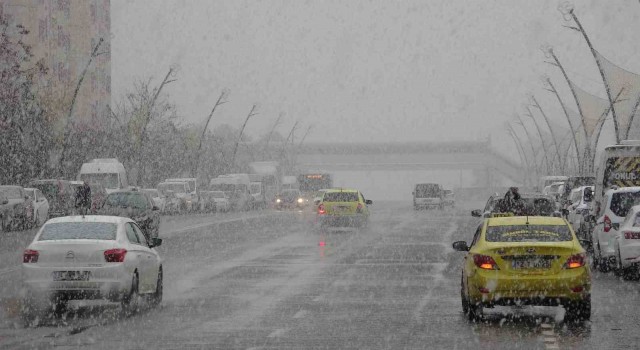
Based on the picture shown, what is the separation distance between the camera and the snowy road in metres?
14.5

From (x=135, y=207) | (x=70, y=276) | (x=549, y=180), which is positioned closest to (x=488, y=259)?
(x=70, y=276)

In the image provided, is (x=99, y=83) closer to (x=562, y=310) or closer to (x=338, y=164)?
(x=338, y=164)

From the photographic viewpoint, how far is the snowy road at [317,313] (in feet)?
47.5

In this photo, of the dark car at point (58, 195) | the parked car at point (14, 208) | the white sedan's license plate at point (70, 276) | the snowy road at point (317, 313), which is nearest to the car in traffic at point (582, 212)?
the snowy road at point (317, 313)

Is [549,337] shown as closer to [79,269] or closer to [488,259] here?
[488,259]

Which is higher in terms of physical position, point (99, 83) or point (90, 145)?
point (99, 83)

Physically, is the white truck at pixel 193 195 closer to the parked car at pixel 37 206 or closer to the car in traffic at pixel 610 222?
the parked car at pixel 37 206

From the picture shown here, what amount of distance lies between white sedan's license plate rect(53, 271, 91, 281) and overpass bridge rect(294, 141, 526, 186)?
142m

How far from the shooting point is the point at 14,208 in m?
48.2

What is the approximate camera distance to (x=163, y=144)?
10506 cm

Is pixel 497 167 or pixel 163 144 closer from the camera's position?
pixel 163 144

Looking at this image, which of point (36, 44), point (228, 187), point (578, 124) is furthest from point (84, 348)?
point (36, 44)

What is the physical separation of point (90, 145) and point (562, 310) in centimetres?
7134

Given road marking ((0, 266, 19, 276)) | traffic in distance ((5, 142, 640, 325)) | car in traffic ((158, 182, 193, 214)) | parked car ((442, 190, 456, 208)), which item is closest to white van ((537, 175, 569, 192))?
car in traffic ((158, 182, 193, 214))
